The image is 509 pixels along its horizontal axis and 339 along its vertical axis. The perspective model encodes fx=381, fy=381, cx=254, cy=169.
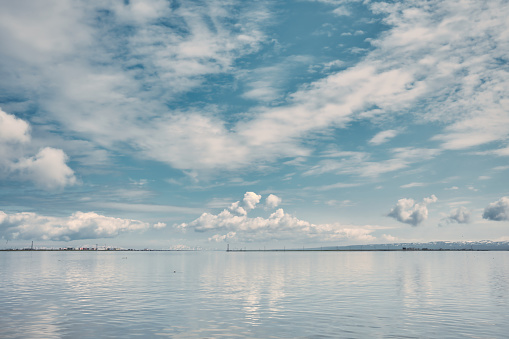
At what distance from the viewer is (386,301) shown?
54531 mm

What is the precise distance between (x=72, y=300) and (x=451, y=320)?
49712 mm

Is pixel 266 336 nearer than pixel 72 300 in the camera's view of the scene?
Yes

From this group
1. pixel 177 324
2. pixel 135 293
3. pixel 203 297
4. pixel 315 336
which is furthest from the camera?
pixel 135 293

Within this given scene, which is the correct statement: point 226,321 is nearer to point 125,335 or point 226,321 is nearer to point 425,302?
point 125,335

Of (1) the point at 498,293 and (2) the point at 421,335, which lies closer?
(2) the point at 421,335

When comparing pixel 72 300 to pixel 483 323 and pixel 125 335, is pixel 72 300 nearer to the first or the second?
pixel 125 335

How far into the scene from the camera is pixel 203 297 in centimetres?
5912

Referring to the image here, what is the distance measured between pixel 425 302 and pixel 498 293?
67.3 ft

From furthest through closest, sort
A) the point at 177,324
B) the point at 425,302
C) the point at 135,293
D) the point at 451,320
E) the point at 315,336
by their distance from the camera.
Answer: the point at 135,293, the point at 425,302, the point at 451,320, the point at 177,324, the point at 315,336

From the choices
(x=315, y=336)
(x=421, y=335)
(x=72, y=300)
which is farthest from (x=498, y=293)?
(x=72, y=300)

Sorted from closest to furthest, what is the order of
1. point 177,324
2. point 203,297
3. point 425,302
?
point 177,324 → point 425,302 → point 203,297

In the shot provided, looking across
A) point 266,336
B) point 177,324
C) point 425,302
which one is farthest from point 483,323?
point 177,324

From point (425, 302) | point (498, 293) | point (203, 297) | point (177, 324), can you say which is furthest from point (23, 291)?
point (498, 293)

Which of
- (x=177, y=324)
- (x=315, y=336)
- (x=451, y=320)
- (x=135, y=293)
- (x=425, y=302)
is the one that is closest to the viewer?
(x=315, y=336)
